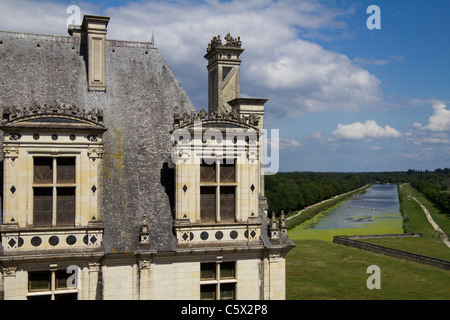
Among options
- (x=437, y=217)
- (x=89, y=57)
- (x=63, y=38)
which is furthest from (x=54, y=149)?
(x=437, y=217)

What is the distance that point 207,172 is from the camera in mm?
16094

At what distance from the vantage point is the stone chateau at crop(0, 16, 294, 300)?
46.9 ft

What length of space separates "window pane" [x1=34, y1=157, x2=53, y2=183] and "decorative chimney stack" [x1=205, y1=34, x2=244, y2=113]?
6.84 metres

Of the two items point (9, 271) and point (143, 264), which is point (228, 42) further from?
point (9, 271)

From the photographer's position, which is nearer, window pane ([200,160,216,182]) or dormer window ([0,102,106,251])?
dormer window ([0,102,106,251])

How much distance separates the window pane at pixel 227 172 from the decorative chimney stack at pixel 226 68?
376 cm

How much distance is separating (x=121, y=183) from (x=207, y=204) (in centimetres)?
281

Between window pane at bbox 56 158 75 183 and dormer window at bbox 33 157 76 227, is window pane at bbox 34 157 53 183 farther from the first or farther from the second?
window pane at bbox 56 158 75 183

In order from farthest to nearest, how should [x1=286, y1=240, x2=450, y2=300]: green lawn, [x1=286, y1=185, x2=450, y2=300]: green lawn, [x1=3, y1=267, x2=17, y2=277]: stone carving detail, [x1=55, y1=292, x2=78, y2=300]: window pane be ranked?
[x1=286, y1=185, x2=450, y2=300]: green lawn → [x1=286, y1=240, x2=450, y2=300]: green lawn → [x1=55, y1=292, x2=78, y2=300]: window pane → [x1=3, y1=267, x2=17, y2=277]: stone carving detail

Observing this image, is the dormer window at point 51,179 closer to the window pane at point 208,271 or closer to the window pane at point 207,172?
the window pane at point 207,172

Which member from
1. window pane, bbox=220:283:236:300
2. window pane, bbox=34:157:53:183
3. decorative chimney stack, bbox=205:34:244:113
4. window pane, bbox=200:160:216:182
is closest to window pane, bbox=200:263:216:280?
window pane, bbox=220:283:236:300

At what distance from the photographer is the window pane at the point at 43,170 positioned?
1457 cm

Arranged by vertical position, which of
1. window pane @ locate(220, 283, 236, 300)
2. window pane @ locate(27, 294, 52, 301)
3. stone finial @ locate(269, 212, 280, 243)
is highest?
stone finial @ locate(269, 212, 280, 243)

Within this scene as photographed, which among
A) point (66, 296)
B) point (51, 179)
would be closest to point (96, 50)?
point (51, 179)
